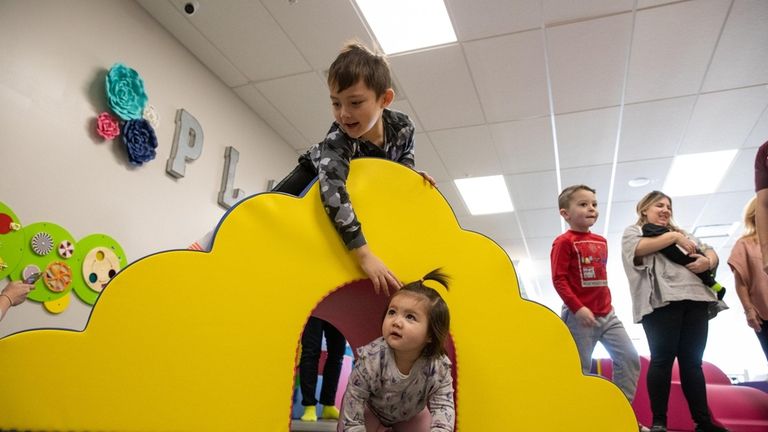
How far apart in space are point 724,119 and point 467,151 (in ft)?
7.58

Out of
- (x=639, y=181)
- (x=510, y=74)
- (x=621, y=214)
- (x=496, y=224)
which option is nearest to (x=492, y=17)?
(x=510, y=74)

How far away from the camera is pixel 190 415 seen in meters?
1.01

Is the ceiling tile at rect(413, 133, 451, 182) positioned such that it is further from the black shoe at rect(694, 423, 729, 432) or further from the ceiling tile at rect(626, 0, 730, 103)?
the black shoe at rect(694, 423, 729, 432)

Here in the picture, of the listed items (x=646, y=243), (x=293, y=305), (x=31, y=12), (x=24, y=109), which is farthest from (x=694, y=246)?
(x=31, y=12)

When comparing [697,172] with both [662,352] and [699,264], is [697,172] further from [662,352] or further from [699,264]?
[662,352]

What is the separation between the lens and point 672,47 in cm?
334

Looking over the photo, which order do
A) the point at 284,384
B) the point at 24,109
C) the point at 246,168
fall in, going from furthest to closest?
1. the point at 246,168
2. the point at 24,109
3. the point at 284,384

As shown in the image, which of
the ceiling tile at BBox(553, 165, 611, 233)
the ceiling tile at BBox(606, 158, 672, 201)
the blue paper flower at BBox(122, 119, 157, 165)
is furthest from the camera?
the ceiling tile at BBox(553, 165, 611, 233)

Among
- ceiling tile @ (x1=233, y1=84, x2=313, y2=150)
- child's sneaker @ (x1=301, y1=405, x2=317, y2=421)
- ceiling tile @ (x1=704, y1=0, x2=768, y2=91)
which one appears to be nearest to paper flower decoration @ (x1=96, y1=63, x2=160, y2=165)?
ceiling tile @ (x1=233, y1=84, x2=313, y2=150)

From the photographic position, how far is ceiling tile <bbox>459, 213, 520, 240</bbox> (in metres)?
6.54

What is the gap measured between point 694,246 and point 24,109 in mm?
3423

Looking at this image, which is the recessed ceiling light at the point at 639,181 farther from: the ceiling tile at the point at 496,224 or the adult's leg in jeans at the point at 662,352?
the adult's leg in jeans at the point at 662,352

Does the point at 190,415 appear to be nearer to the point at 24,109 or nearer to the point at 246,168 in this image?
the point at 24,109

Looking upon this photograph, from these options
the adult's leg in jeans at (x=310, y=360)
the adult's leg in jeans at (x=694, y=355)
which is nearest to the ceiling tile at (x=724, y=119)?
the adult's leg in jeans at (x=694, y=355)
